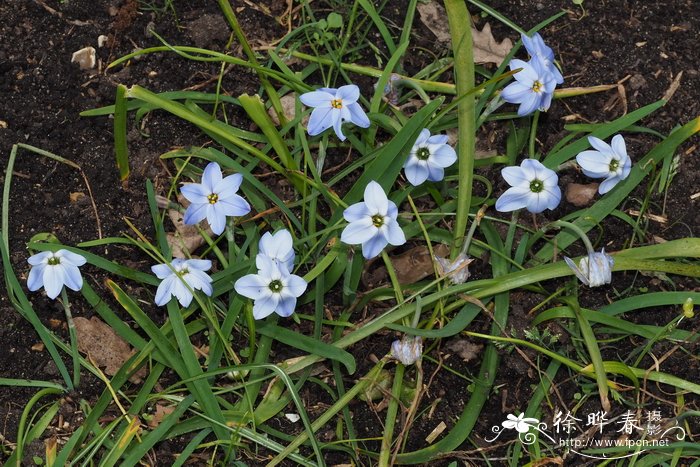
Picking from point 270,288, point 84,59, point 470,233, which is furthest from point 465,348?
point 84,59

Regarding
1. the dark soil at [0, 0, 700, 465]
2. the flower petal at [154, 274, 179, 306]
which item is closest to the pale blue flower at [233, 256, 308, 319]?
the flower petal at [154, 274, 179, 306]

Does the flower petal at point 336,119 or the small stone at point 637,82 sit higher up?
the flower petal at point 336,119

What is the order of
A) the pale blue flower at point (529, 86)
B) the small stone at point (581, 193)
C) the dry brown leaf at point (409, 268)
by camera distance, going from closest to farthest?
1. the pale blue flower at point (529, 86)
2. the dry brown leaf at point (409, 268)
3. the small stone at point (581, 193)

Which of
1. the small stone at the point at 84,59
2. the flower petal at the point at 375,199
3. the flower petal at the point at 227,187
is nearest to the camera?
the flower petal at the point at 375,199

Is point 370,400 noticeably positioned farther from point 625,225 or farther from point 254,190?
point 625,225

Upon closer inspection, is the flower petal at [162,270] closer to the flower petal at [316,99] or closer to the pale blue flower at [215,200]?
the pale blue flower at [215,200]

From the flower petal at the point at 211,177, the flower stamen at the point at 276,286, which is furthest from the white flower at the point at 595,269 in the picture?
the flower petal at the point at 211,177

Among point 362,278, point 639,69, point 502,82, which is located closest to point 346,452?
point 362,278

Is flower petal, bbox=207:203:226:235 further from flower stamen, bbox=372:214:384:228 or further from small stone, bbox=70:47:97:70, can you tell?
small stone, bbox=70:47:97:70
